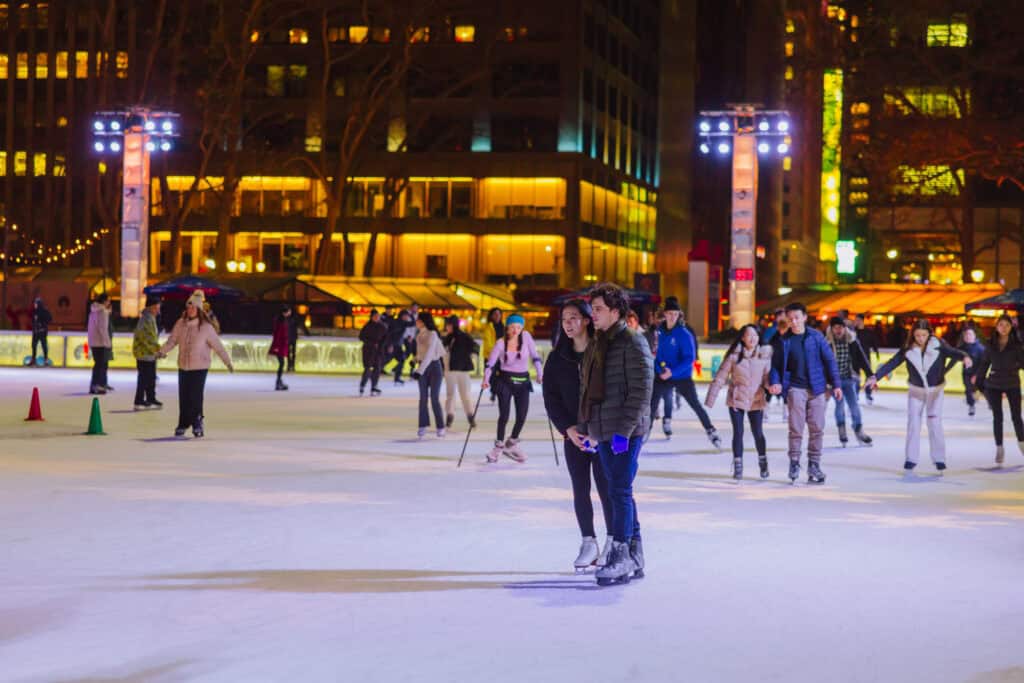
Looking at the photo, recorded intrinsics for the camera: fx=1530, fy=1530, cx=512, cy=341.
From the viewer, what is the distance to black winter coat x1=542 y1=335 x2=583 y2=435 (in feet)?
29.0

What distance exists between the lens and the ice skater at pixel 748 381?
556 inches

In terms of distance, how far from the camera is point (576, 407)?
889 cm

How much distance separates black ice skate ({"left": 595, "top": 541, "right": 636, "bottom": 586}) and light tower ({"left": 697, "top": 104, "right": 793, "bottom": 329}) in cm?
2581

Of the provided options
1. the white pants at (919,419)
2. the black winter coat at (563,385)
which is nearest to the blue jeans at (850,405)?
the white pants at (919,419)

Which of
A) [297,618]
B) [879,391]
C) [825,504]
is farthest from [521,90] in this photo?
[297,618]

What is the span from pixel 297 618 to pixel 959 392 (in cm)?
2735

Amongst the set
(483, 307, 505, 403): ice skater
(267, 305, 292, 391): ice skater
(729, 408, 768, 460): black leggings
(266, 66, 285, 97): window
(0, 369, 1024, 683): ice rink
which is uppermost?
(266, 66, 285, 97): window

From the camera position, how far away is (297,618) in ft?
22.8

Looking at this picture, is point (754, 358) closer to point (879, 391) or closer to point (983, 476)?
point (983, 476)

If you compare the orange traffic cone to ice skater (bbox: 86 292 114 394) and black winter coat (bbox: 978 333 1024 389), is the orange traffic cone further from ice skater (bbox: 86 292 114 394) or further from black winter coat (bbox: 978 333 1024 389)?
black winter coat (bbox: 978 333 1024 389)

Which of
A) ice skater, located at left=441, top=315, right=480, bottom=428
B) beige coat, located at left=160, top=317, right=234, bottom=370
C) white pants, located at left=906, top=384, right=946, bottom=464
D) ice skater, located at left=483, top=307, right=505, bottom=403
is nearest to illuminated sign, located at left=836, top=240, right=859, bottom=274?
ice skater, located at left=483, top=307, right=505, bottom=403

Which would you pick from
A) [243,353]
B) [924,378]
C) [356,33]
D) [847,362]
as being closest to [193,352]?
[847,362]

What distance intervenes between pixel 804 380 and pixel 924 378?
1.66 m

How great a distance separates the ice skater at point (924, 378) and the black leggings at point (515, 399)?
3.40 metres
